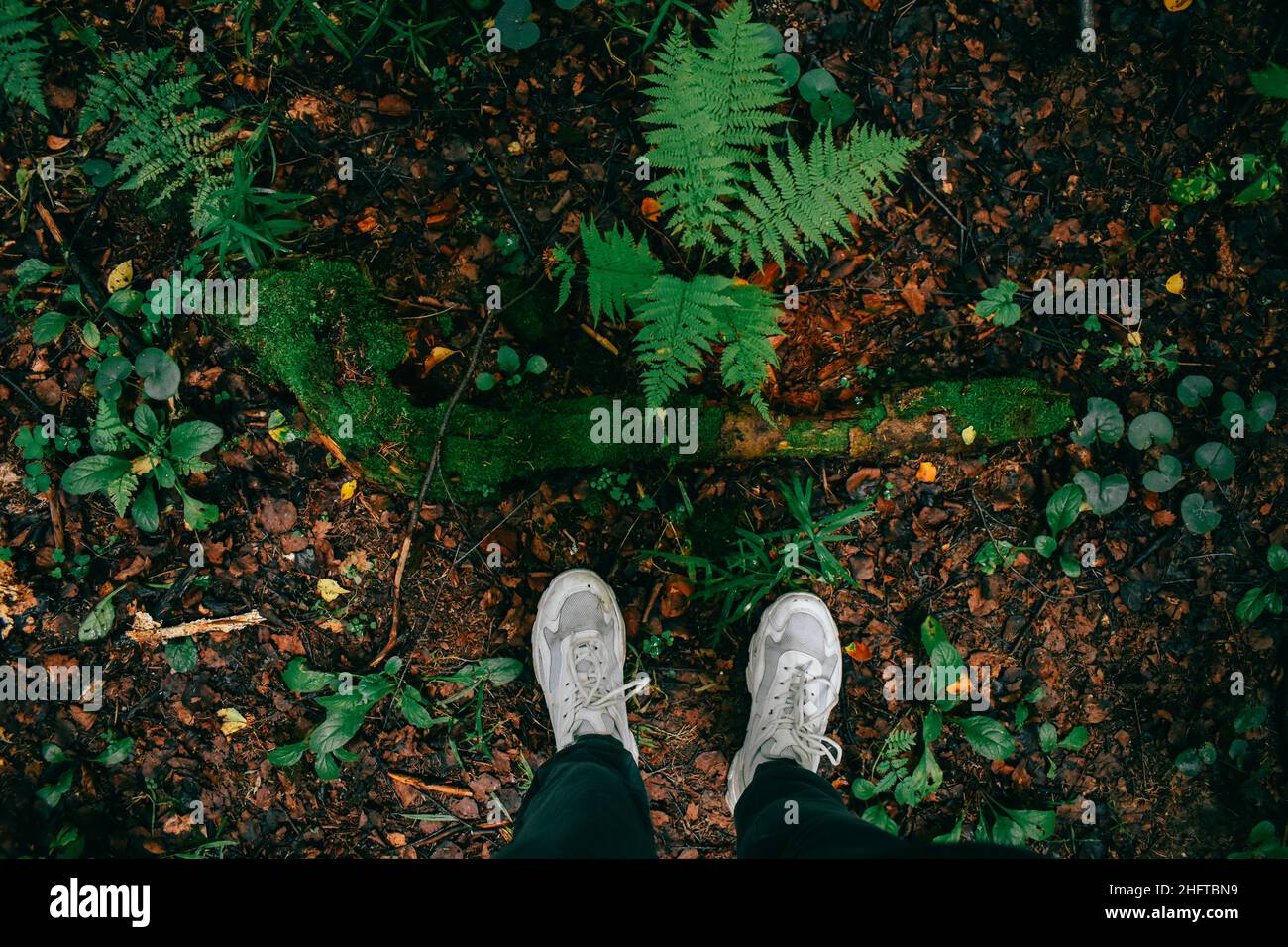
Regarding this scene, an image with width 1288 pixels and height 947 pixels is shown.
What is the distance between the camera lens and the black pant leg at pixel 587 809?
7.77 ft

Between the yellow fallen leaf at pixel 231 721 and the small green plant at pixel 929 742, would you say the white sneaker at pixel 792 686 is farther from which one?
the yellow fallen leaf at pixel 231 721

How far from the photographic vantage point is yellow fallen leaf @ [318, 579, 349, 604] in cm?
337

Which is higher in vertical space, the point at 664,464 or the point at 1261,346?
the point at 1261,346

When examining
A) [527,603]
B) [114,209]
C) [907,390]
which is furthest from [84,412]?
[907,390]

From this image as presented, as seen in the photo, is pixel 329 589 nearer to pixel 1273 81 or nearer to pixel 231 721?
pixel 231 721

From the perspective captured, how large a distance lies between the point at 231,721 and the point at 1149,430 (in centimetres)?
457

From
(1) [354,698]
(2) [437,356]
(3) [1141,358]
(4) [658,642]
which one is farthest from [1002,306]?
(1) [354,698]

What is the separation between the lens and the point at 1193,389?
331 cm

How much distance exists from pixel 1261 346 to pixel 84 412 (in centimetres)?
562

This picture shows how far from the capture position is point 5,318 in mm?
3369

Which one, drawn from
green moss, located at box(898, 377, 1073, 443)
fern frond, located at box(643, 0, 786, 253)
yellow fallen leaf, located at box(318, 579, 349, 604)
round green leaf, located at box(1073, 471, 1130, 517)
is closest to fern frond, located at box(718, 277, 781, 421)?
fern frond, located at box(643, 0, 786, 253)

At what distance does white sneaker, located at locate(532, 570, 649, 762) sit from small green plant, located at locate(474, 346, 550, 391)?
947 millimetres

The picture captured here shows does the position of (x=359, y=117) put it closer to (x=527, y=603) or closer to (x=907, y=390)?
(x=527, y=603)
